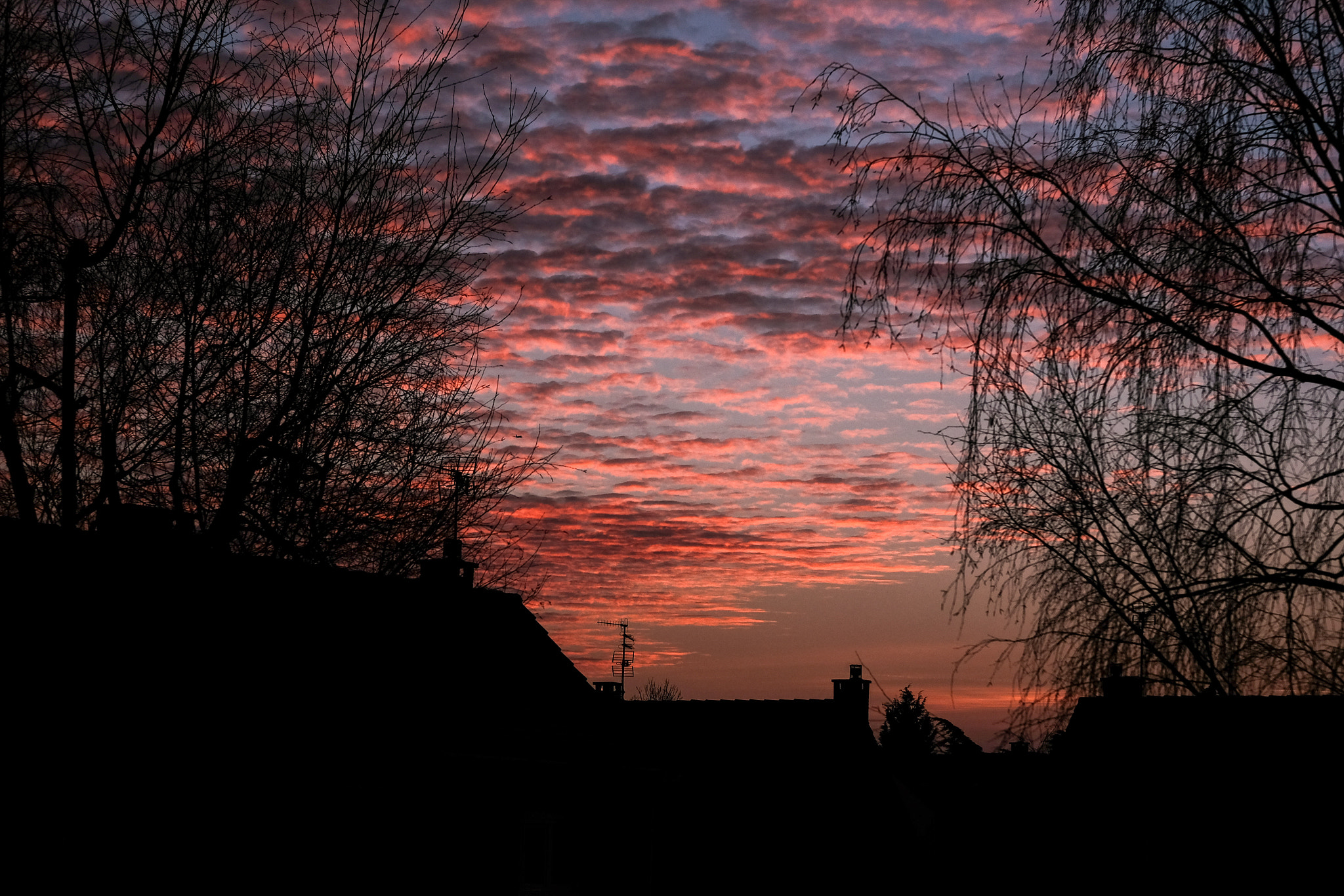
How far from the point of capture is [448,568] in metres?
15.9

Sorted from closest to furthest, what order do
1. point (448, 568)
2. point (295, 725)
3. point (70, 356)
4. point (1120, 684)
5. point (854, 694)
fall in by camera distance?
1. point (1120, 684)
2. point (70, 356)
3. point (295, 725)
4. point (448, 568)
5. point (854, 694)

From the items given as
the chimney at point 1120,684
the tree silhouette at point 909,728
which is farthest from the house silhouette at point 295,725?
the tree silhouette at point 909,728

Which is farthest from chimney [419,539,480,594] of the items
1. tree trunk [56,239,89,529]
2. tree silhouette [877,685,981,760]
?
tree silhouette [877,685,981,760]

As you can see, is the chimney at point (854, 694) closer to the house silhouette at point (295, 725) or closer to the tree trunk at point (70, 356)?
the house silhouette at point (295, 725)

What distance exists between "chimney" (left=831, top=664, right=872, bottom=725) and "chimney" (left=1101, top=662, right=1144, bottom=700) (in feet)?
103

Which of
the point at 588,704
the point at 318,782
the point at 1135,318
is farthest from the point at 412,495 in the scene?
the point at 1135,318

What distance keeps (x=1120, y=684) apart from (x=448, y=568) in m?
10.2

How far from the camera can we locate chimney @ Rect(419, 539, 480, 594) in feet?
51.7

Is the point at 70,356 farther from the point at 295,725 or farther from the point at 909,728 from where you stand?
the point at 909,728

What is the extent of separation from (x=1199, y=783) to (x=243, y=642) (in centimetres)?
1306

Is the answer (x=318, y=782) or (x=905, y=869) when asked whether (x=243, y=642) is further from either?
(x=905, y=869)

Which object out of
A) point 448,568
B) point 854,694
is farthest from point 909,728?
point 448,568

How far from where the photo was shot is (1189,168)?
285 inches

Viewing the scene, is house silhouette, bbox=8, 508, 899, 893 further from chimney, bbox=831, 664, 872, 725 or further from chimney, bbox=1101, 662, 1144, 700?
chimney, bbox=831, 664, 872, 725
